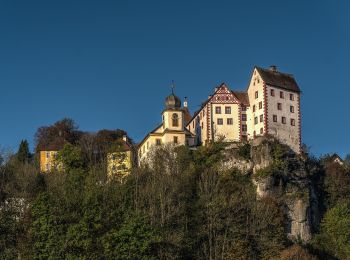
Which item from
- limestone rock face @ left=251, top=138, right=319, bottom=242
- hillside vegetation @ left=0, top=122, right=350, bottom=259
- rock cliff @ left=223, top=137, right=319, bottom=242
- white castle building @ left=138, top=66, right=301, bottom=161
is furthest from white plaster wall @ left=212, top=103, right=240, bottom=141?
limestone rock face @ left=251, top=138, right=319, bottom=242

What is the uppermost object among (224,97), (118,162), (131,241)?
(224,97)

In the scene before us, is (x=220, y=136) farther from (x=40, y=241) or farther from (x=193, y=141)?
(x=40, y=241)

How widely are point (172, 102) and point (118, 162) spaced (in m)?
11.4

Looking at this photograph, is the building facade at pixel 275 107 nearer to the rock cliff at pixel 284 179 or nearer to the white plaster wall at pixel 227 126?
the white plaster wall at pixel 227 126

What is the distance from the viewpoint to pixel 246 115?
302 ft

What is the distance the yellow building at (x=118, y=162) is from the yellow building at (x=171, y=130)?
10.1ft

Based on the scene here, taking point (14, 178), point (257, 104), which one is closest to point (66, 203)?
point (14, 178)

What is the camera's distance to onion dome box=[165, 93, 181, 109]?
300 ft

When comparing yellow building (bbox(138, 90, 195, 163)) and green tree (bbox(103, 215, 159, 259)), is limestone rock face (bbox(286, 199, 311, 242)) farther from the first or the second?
green tree (bbox(103, 215, 159, 259))

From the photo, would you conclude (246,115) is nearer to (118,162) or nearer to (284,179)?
(284,179)

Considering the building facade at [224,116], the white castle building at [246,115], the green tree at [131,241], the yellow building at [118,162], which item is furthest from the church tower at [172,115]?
the green tree at [131,241]

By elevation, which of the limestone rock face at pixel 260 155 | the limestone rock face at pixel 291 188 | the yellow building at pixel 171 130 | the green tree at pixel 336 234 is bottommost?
the green tree at pixel 336 234

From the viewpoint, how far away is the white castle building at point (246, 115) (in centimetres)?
8950

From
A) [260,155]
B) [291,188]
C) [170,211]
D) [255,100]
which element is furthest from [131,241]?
[255,100]
